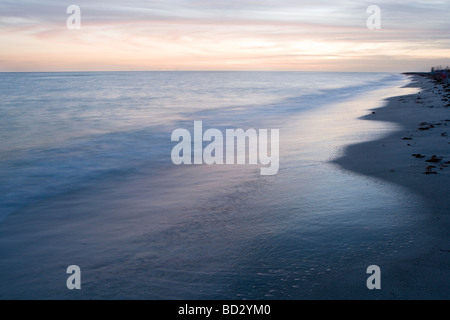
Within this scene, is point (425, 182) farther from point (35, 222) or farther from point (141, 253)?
point (35, 222)

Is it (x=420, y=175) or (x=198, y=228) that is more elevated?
(x=420, y=175)

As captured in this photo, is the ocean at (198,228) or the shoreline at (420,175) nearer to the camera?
the shoreline at (420,175)

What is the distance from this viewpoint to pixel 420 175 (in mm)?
6848

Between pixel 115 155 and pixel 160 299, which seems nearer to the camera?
pixel 160 299

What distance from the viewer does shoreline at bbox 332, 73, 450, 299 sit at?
11.8 ft

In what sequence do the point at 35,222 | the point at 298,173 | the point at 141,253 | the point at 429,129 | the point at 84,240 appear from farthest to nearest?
the point at 429,129 → the point at 298,173 → the point at 35,222 → the point at 84,240 → the point at 141,253

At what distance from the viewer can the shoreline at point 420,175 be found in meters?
3.59

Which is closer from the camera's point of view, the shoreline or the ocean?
the shoreline

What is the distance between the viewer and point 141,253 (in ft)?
15.0

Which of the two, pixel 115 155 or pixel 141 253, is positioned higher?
pixel 115 155

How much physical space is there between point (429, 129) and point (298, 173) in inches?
237
